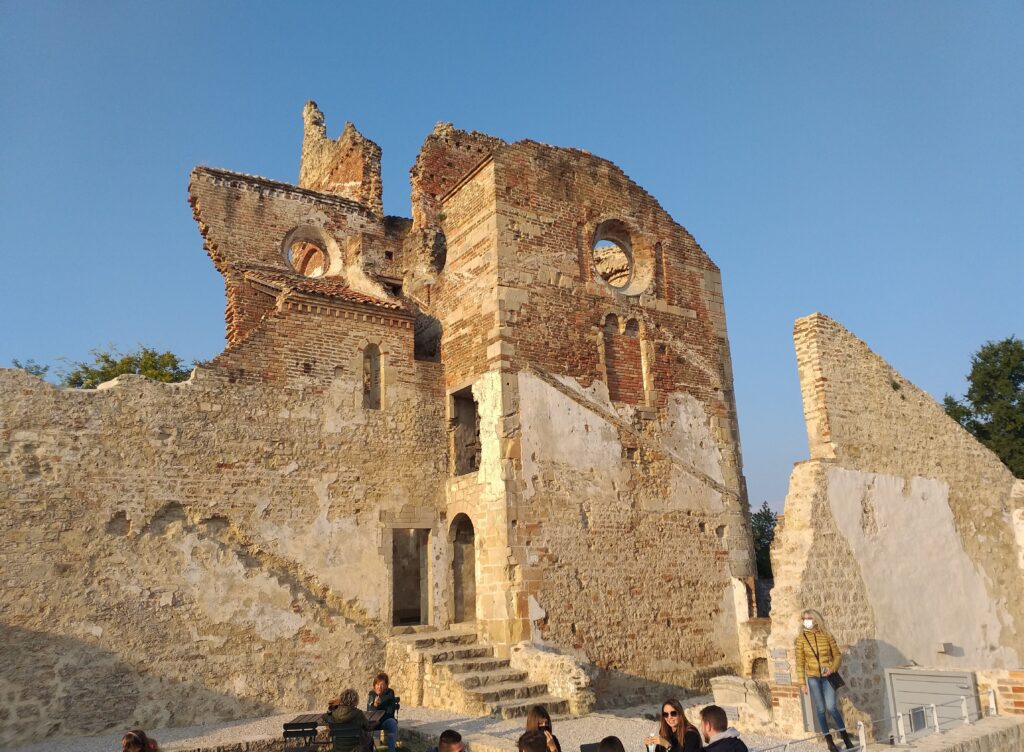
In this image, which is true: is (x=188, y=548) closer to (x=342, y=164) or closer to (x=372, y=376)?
(x=372, y=376)

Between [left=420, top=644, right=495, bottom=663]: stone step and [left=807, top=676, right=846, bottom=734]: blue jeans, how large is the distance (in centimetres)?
440

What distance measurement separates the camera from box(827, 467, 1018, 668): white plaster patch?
10.4 metres

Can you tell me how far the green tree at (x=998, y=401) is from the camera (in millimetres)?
25422

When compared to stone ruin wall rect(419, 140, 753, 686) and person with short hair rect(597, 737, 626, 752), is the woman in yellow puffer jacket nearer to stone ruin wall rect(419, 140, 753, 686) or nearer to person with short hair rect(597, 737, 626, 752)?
stone ruin wall rect(419, 140, 753, 686)

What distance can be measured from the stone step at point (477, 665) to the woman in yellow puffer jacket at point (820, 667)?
405cm

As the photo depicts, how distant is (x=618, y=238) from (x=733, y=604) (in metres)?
6.38

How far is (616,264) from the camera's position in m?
15.1

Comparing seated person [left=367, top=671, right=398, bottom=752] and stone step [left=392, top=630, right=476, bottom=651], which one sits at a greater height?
stone step [left=392, top=630, right=476, bottom=651]

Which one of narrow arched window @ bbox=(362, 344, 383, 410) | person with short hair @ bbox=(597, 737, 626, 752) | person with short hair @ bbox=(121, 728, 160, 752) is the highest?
narrow arched window @ bbox=(362, 344, 383, 410)

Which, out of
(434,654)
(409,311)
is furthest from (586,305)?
(434,654)

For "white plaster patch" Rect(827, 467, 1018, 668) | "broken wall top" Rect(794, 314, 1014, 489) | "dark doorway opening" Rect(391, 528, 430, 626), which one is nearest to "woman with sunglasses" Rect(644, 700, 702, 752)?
"white plaster patch" Rect(827, 467, 1018, 668)

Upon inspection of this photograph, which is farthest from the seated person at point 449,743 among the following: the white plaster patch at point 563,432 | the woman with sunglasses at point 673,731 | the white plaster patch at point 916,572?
the white plaster patch at point 916,572

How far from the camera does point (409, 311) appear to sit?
12719 millimetres

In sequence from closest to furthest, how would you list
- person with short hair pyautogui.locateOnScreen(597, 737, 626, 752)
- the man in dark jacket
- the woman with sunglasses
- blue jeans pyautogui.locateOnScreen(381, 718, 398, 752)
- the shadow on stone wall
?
1. person with short hair pyautogui.locateOnScreen(597, 737, 626, 752)
2. the man in dark jacket
3. the woman with sunglasses
4. blue jeans pyautogui.locateOnScreen(381, 718, 398, 752)
5. the shadow on stone wall
